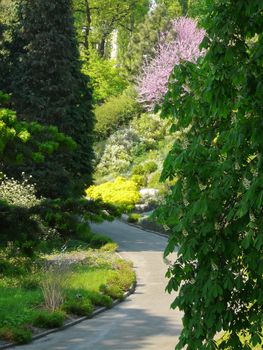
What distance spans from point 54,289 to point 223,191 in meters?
11.9

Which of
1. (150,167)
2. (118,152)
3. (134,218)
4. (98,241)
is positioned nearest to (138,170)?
(150,167)

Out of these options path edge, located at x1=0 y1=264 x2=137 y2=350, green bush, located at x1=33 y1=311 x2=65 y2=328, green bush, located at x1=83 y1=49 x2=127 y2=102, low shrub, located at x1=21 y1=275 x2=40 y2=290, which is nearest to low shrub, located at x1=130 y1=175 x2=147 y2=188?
green bush, located at x1=83 y1=49 x2=127 y2=102

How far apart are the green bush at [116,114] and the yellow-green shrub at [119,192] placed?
8.09m

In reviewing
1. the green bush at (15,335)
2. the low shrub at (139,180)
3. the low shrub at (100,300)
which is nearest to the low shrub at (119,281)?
the low shrub at (100,300)

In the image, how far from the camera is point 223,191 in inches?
266

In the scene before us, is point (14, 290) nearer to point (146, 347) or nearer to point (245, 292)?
point (146, 347)

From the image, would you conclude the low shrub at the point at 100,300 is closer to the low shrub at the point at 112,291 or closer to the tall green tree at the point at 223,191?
the low shrub at the point at 112,291

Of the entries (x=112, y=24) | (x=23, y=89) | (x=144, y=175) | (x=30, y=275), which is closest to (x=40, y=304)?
(x=30, y=275)

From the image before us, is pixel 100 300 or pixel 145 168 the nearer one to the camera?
pixel 100 300

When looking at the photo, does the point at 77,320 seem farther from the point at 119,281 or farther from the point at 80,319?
the point at 119,281

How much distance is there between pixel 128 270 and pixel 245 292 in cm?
1748

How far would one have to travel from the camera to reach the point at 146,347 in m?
14.5

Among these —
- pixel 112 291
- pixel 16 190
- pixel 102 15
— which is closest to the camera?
pixel 112 291

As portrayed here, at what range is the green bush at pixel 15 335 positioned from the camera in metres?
15.0
